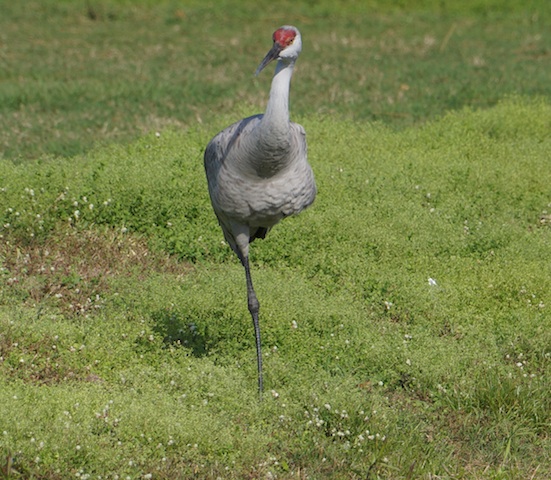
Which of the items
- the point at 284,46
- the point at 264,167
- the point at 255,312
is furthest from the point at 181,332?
the point at 284,46

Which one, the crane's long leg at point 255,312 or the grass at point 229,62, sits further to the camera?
the grass at point 229,62

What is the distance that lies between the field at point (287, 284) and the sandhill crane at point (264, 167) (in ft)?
1.95

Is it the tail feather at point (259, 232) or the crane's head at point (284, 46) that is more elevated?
the crane's head at point (284, 46)

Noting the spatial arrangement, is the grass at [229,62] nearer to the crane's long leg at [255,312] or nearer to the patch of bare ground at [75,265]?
the patch of bare ground at [75,265]

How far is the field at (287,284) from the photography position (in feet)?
15.8

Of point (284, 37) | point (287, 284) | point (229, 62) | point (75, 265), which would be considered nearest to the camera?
point (284, 37)

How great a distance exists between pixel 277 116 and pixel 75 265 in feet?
8.14

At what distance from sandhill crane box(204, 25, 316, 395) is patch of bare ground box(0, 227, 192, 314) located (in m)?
1.35

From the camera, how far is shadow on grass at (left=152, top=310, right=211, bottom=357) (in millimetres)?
5918

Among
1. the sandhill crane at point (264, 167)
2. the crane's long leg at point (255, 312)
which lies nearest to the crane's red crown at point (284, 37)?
the sandhill crane at point (264, 167)

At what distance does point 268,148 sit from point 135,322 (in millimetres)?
1676

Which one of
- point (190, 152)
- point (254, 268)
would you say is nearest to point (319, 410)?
point (254, 268)

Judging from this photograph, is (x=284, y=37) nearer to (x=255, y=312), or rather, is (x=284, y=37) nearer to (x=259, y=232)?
(x=259, y=232)

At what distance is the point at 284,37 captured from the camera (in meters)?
5.14
